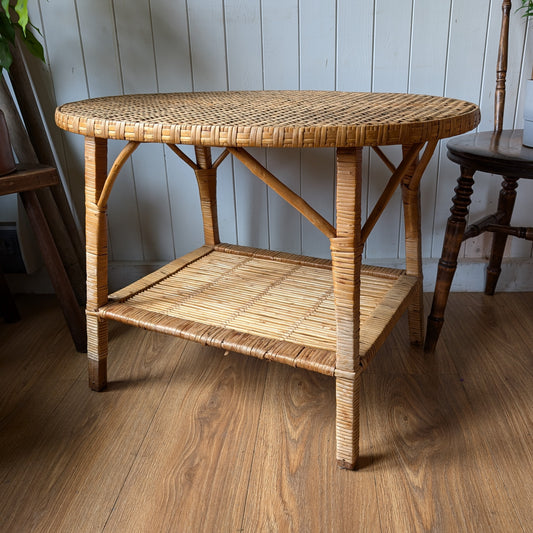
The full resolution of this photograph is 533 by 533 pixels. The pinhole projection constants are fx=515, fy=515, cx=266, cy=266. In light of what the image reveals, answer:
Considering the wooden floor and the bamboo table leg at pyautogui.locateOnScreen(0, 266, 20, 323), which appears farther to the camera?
the bamboo table leg at pyautogui.locateOnScreen(0, 266, 20, 323)

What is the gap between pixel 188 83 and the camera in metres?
1.29

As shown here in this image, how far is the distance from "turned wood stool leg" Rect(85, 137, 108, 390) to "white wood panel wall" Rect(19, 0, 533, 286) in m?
0.46

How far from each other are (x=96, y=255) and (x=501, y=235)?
0.99 metres

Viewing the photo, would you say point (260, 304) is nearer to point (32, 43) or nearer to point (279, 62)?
point (279, 62)

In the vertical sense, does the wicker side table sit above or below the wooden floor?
above

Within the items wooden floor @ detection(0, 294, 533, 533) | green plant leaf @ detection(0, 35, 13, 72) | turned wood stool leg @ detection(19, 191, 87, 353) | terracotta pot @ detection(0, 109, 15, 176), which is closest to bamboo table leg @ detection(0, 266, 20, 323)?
wooden floor @ detection(0, 294, 533, 533)

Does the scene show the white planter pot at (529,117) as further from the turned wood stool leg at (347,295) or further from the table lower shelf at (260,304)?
the turned wood stool leg at (347,295)

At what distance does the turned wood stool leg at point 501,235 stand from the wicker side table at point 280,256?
326 millimetres

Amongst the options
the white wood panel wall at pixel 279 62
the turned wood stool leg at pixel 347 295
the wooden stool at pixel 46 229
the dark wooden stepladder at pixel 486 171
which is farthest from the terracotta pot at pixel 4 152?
the dark wooden stepladder at pixel 486 171

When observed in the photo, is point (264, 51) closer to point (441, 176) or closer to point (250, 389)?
point (441, 176)

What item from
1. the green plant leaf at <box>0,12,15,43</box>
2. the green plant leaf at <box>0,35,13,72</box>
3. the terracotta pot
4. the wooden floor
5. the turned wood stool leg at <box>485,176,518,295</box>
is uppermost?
the green plant leaf at <box>0,12,15,43</box>

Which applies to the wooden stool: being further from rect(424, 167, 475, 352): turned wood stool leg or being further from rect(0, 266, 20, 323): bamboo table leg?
rect(424, 167, 475, 352): turned wood stool leg

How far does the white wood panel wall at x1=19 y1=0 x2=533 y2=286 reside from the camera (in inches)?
47.8

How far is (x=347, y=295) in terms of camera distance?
0.76 metres
